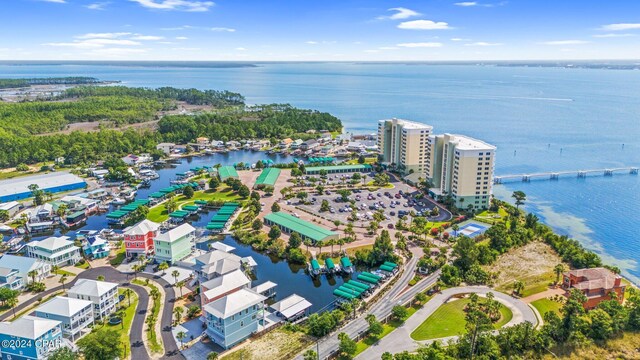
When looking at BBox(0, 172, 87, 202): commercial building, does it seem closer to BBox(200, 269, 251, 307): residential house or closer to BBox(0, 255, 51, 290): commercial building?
BBox(0, 255, 51, 290): commercial building

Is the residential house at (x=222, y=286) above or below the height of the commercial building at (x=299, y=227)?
above

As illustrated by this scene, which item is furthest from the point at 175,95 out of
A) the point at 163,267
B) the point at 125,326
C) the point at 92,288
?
the point at 125,326

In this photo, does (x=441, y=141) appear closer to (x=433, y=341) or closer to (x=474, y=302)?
(x=474, y=302)

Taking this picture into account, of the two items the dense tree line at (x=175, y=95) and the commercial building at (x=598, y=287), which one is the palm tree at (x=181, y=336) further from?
the dense tree line at (x=175, y=95)

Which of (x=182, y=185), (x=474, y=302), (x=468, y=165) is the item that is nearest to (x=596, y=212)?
(x=468, y=165)

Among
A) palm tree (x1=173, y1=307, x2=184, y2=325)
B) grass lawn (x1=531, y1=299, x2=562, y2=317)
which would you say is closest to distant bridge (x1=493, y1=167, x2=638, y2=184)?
grass lawn (x1=531, y1=299, x2=562, y2=317)

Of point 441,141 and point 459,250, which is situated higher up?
point 441,141

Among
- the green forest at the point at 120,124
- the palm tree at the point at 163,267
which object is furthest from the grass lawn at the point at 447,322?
the green forest at the point at 120,124
